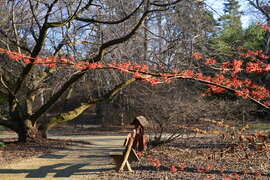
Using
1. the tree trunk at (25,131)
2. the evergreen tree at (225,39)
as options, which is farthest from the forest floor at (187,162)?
the evergreen tree at (225,39)

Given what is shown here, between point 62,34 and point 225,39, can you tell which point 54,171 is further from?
point 225,39

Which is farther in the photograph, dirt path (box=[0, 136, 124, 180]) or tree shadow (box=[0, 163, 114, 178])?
tree shadow (box=[0, 163, 114, 178])

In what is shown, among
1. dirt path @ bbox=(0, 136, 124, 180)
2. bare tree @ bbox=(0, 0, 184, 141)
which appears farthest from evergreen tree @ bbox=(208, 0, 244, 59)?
dirt path @ bbox=(0, 136, 124, 180)

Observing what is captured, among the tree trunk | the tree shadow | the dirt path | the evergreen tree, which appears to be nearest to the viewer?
the dirt path

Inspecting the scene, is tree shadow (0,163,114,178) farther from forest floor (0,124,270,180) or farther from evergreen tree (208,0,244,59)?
evergreen tree (208,0,244,59)

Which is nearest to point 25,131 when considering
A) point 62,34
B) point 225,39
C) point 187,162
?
point 62,34

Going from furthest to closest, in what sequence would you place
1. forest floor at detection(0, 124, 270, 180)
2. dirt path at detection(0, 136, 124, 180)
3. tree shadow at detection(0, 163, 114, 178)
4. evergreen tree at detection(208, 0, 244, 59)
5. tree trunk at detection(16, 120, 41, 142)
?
tree trunk at detection(16, 120, 41, 142)
evergreen tree at detection(208, 0, 244, 59)
tree shadow at detection(0, 163, 114, 178)
dirt path at detection(0, 136, 124, 180)
forest floor at detection(0, 124, 270, 180)

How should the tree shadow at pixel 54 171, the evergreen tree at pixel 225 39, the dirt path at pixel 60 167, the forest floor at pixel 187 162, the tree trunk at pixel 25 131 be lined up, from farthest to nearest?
the tree trunk at pixel 25 131 < the evergreen tree at pixel 225 39 < the tree shadow at pixel 54 171 < the dirt path at pixel 60 167 < the forest floor at pixel 187 162

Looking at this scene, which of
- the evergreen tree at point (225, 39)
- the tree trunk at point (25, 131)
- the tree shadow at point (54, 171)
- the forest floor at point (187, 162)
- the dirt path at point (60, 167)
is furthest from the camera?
the tree trunk at point (25, 131)

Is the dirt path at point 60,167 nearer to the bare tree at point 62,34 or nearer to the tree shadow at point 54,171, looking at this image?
the tree shadow at point 54,171

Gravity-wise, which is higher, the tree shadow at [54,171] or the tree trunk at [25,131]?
the tree trunk at [25,131]

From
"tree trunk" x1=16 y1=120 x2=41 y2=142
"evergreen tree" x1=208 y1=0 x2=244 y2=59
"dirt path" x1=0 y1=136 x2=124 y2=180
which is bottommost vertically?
"dirt path" x1=0 y1=136 x2=124 y2=180

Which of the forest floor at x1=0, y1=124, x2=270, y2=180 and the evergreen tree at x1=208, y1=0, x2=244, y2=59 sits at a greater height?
the evergreen tree at x1=208, y1=0, x2=244, y2=59

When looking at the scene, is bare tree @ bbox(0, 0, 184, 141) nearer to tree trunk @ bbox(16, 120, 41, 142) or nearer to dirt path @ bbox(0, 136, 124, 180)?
tree trunk @ bbox(16, 120, 41, 142)
